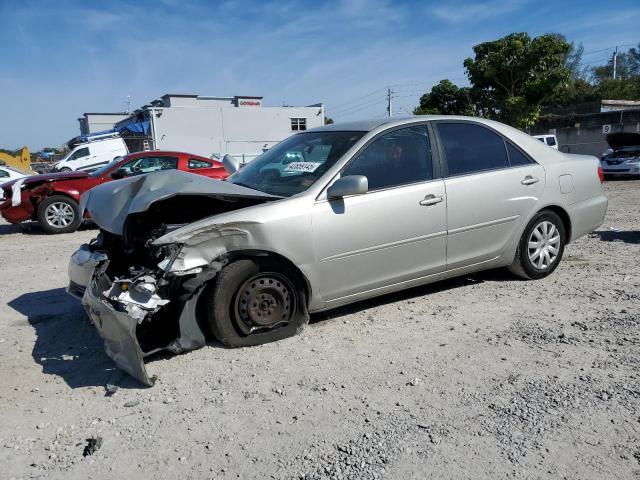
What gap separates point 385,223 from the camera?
4.11 metres

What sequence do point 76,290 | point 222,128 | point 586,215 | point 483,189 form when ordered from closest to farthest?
point 76,290 → point 483,189 → point 586,215 → point 222,128

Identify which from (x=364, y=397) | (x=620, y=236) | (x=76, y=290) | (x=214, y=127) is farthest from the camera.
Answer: (x=214, y=127)

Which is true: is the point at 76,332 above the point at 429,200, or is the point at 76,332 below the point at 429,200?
below

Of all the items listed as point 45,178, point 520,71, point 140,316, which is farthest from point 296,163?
point 520,71

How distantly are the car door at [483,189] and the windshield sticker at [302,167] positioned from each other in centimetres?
114

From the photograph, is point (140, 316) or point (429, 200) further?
point (429, 200)

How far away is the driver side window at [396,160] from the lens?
4164 mm

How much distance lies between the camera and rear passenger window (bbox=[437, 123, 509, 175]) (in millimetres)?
4586

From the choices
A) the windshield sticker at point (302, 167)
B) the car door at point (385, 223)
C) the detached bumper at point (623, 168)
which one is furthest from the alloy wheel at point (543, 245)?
the detached bumper at point (623, 168)

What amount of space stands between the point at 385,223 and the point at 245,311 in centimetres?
129

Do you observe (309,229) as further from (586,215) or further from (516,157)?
(586,215)

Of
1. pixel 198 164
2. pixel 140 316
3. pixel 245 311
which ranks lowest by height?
pixel 245 311

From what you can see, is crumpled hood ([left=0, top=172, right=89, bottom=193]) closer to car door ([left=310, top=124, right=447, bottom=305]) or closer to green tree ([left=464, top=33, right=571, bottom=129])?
car door ([left=310, top=124, right=447, bottom=305])

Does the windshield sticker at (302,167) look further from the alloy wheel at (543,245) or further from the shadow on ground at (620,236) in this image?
the shadow on ground at (620,236)
